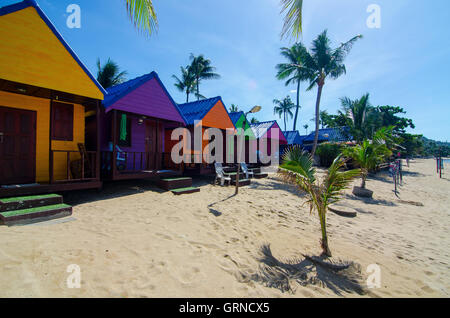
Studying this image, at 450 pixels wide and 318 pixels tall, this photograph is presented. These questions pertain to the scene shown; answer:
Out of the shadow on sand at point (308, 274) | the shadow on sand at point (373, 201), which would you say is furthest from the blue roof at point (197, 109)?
the shadow on sand at point (373, 201)

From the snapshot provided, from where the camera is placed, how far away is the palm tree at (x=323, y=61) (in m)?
15.8

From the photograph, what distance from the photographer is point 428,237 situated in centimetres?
536

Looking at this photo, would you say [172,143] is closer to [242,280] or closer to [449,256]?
[242,280]

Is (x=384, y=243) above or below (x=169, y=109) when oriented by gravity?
below

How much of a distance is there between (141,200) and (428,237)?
838cm

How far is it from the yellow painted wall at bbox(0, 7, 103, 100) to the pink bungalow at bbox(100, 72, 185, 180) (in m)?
1.39

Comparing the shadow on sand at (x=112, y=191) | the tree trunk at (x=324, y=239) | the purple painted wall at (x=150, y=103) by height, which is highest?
the purple painted wall at (x=150, y=103)

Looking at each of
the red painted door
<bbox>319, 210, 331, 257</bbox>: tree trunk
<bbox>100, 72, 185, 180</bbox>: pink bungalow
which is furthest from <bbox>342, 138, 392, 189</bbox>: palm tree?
the red painted door

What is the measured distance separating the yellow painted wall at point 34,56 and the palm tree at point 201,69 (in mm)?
24963

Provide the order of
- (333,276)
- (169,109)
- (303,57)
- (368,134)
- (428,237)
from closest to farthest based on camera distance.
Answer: (333,276)
(428,237)
(169,109)
(303,57)
(368,134)

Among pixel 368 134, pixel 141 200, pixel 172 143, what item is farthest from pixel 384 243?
pixel 368 134

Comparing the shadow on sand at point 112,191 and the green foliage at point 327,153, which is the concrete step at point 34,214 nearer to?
the shadow on sand at point 112,191

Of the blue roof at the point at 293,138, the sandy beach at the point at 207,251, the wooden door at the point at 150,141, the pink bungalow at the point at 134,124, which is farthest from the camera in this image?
the blue roof at the point at 293,138

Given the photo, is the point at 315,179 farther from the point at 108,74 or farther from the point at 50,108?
the point at 108,74
